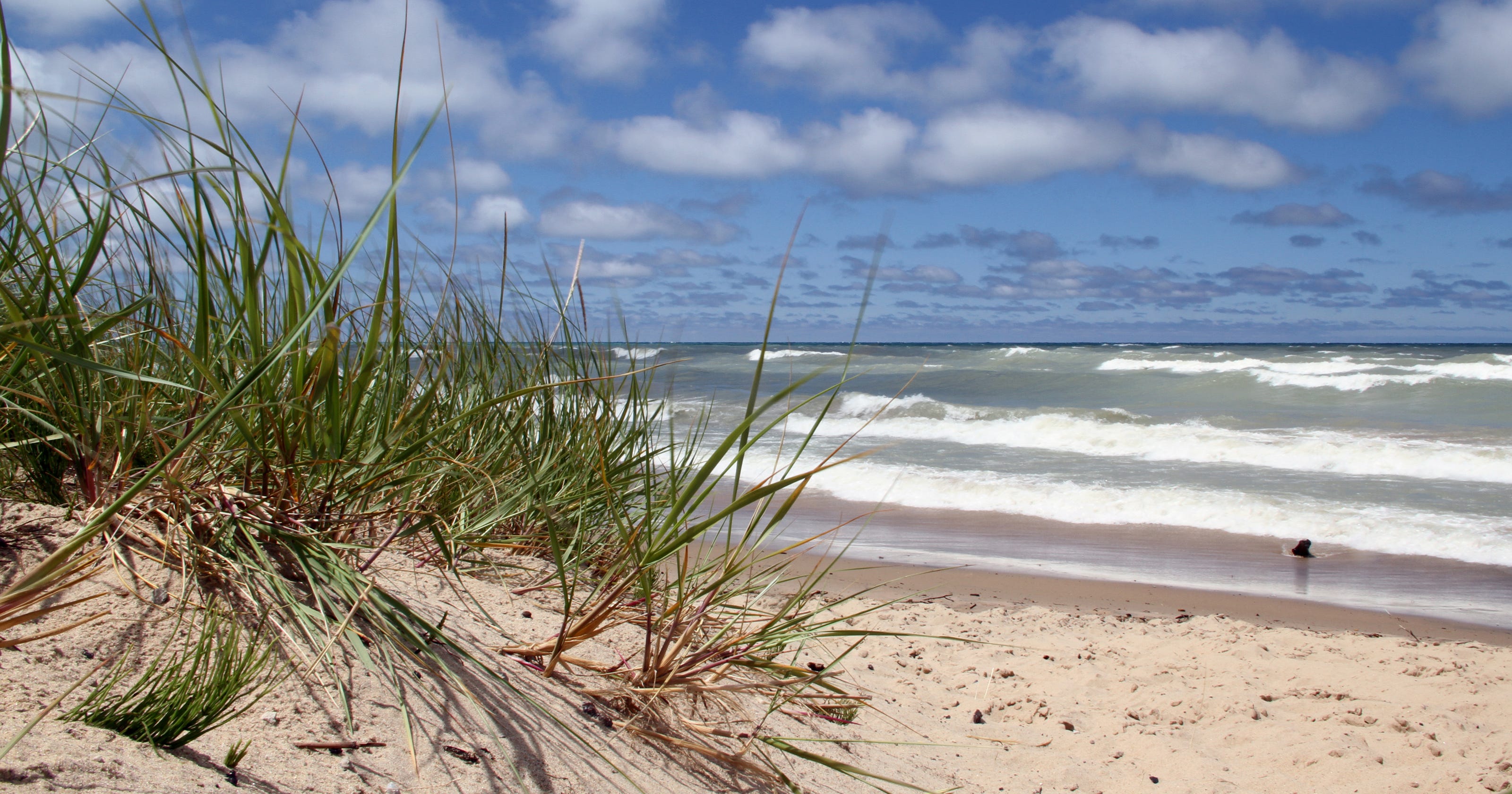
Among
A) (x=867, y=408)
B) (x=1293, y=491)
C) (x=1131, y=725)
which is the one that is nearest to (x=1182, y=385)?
(x=867, y=408)

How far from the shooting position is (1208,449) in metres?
10.4

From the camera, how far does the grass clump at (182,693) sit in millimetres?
1126

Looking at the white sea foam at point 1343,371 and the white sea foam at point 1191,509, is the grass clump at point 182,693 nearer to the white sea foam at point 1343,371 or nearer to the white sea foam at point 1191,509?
the white sea foam at point 1191,509

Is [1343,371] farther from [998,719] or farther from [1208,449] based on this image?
[998,719]

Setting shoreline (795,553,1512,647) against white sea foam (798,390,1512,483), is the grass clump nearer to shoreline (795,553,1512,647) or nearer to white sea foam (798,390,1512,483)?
shoreline (795,553,1512,647)

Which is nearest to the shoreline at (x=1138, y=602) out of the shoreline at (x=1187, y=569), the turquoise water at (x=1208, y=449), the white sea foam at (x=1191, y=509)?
the shoreline at (x=1187, y=569)

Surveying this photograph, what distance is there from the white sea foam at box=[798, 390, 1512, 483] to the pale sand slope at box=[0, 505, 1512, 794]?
15.4ft

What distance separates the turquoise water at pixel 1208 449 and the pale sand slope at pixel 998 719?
0.77 meters

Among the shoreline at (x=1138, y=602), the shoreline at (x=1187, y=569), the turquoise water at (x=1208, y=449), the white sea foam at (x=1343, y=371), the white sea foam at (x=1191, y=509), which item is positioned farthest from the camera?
the white sea foam at (x=1343, y=371)

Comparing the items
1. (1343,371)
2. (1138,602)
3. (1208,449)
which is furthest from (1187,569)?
(1343,371)

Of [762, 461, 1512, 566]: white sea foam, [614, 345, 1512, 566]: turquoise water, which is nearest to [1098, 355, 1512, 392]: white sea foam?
[614, 345, 1512, 566]: turquoise water

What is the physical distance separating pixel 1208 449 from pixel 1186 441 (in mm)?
445

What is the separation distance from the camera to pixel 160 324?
2037 millimetres

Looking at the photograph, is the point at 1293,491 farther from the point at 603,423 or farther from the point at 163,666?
the point at 163,666
